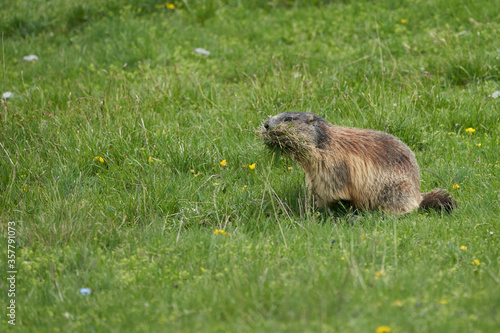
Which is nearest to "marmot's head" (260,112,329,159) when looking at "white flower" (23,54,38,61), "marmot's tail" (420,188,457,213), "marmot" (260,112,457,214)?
"marmot" (260,112,457,214)

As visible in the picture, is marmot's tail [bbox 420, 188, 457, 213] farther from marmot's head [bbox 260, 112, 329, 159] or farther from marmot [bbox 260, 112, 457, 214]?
marmot's head [bbox 260, 112, 329, 159]

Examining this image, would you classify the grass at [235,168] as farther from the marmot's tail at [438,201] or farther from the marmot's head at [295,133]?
the marmot's head at [295,133]

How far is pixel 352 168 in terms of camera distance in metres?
5.27

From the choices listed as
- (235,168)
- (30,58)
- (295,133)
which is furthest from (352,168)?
(30,58)

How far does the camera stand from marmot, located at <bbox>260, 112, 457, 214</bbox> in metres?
5.20

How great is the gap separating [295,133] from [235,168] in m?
1.06

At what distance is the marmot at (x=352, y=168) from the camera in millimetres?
5199

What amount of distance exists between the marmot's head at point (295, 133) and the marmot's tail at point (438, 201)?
1.13m

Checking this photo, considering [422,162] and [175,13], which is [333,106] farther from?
[175,13]

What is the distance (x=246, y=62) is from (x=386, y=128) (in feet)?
10.2

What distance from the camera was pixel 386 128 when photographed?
20.6 ft

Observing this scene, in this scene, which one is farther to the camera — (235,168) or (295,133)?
(235,168)

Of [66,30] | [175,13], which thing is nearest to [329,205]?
[175,13]

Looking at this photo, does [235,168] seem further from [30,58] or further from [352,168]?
[30,58]
